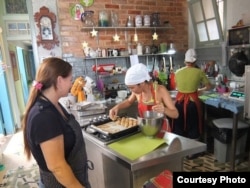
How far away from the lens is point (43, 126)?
1043 millimetres

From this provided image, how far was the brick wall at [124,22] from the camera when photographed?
3.41m

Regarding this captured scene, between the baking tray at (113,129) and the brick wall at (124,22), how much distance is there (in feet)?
6.78

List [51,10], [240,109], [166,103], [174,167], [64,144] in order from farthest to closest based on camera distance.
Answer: [51,10] < [240,109] < [166,103] < [174,167] < [64,144]

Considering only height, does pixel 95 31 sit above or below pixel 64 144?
above

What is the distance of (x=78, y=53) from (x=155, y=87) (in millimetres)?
1866

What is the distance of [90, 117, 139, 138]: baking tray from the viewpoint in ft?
4.98

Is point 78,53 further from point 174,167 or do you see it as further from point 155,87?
point 174,167

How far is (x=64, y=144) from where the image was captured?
1.16 metres

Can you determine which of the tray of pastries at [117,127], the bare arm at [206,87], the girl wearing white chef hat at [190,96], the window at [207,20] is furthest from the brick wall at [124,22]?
the tray of pastries at [117,127]

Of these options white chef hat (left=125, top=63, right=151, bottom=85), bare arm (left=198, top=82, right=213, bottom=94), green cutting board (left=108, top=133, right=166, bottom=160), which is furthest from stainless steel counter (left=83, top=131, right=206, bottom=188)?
bare arm (left=198, top=82, right=213, bottom=94)

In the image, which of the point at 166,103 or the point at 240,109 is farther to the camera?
the point at 240,109

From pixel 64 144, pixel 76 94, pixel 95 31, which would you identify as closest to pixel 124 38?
pixel 95 31

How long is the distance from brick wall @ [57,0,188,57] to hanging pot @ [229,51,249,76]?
1.25m

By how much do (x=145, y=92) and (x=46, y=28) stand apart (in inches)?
80.5
